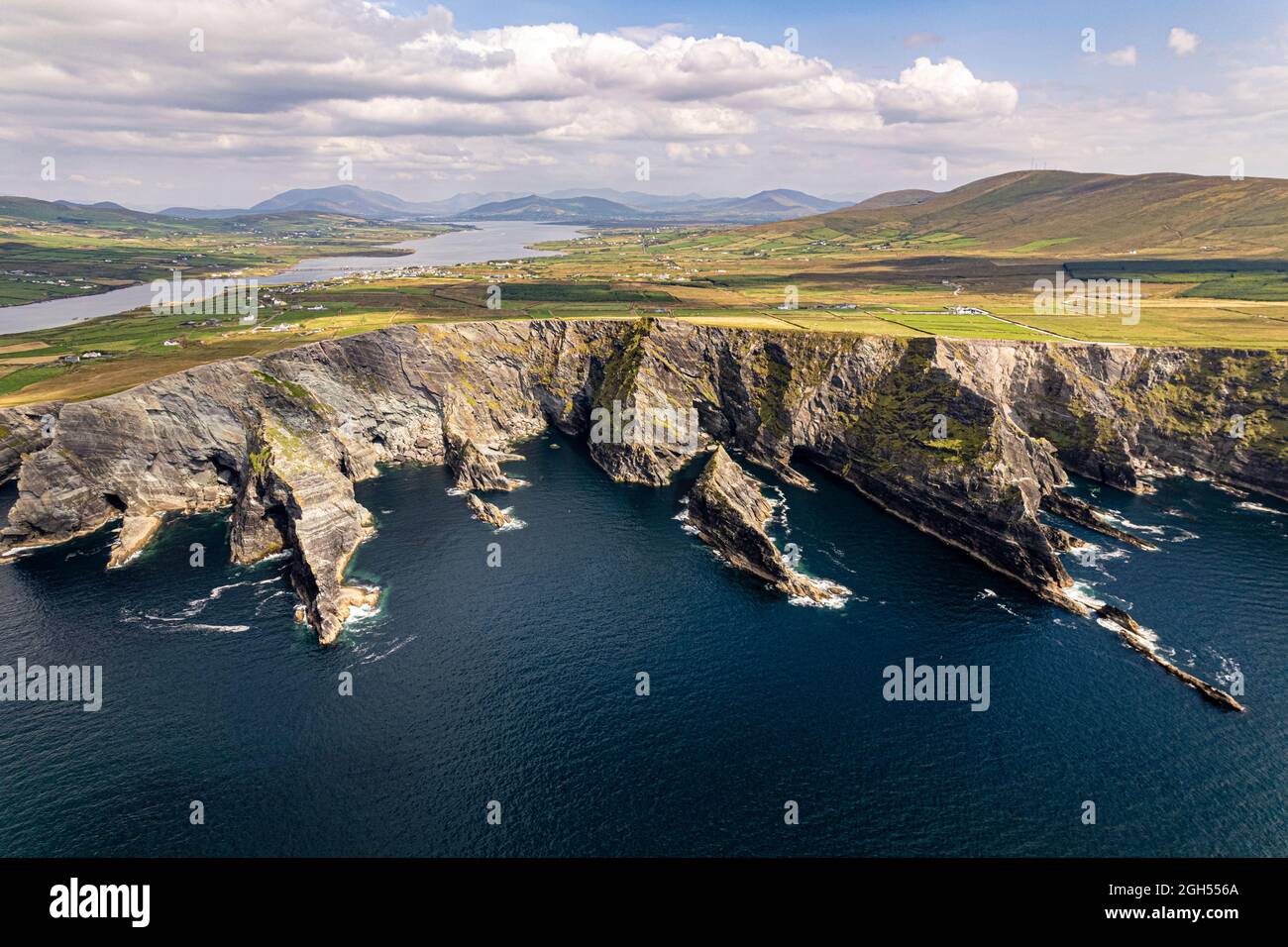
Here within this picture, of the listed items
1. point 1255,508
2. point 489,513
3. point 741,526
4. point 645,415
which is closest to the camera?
point 741,526

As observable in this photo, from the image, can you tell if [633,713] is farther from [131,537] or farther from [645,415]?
[131,537]

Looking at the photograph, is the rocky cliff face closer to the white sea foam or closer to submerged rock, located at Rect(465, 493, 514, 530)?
the white sea foam

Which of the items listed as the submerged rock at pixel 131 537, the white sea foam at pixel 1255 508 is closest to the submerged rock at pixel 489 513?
the submerged rock at pixel 131 537

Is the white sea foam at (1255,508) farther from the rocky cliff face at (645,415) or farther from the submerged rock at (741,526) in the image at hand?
the submerged rock at (741,526)

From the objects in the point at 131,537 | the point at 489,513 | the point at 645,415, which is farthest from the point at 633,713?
the point at 131,537

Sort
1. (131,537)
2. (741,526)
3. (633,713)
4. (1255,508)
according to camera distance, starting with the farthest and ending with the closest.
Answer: (1255,508) < (741,526) < (131,537) < (633,713)

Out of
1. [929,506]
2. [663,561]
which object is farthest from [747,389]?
[663,561]
